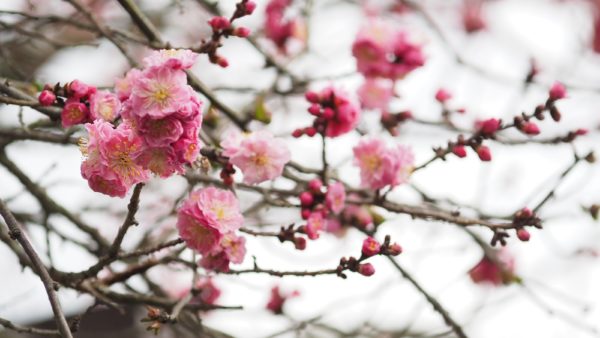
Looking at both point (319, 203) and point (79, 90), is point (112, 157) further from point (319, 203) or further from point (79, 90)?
point (319, 203)

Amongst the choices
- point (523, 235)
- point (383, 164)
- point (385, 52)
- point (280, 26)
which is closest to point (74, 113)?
point (383, 164)

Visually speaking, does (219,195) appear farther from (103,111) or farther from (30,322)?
(30,322)

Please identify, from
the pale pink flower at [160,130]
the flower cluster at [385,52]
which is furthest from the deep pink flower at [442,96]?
the pale pink flower at [160,130]

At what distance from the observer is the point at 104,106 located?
190 cm

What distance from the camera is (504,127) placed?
2.34 metres

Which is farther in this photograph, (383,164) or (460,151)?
(383,164)

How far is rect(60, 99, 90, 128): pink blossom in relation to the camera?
6.21 ft

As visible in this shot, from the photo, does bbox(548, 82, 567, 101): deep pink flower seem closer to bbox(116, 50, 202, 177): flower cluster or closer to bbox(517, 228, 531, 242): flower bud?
bbox(517, 228, 531, 242): flower bud

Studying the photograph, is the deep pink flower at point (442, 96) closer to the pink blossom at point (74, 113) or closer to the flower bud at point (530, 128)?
the flower bud at point (530, 128)

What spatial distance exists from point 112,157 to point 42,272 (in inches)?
11.9

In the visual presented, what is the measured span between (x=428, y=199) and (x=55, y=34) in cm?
318

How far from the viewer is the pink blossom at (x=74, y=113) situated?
1.89 m

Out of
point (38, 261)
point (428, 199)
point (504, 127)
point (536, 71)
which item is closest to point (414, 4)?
point (536, 71)

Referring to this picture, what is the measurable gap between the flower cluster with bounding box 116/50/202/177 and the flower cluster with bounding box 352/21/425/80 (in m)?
1.78
